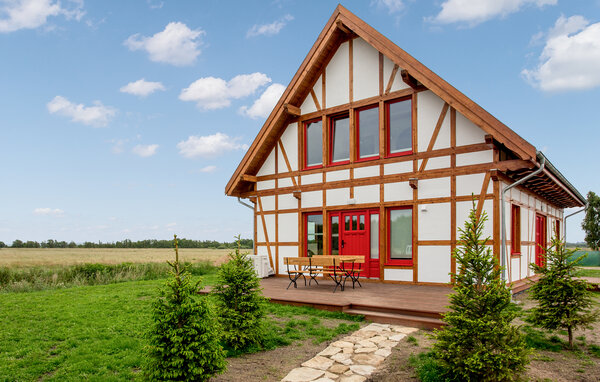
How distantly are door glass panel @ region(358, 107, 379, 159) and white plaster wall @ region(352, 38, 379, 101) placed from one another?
477 mm

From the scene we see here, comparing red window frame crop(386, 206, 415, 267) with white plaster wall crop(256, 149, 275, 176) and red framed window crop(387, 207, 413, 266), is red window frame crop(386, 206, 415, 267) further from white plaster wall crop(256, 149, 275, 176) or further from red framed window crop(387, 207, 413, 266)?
white plaster wall crop(256, 149, 275, 176)

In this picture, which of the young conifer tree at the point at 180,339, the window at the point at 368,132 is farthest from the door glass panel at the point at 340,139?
the young conifer tree at the point at 180,339

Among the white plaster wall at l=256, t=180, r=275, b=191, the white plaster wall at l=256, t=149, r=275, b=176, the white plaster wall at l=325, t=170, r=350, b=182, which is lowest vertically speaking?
the white plaster wall at l=256, t=180, r=275, b=191

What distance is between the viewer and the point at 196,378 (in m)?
3.81

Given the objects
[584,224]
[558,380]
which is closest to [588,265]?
[584,224]

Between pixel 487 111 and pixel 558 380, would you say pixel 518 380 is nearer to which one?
pixel 558 380

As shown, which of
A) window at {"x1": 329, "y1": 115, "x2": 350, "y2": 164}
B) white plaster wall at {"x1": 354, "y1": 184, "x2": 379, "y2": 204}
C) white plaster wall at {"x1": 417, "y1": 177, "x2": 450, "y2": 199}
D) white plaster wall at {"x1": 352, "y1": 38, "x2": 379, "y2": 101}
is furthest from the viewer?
window at {"x1": 329, "y1": 115, "x2": 350, "y2": 164}

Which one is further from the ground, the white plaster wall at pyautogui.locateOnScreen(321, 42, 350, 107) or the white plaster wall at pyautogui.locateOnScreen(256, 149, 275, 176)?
the white plaster wall at pyautogui.locateOnScreen(321, 42, 350, 107)

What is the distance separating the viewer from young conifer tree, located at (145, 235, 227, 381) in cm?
367

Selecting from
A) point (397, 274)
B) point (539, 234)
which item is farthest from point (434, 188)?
point (539, 234)

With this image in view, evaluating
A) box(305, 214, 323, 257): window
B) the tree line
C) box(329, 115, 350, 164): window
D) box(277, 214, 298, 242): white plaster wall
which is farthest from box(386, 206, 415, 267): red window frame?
the tree line

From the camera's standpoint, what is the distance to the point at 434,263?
958cm

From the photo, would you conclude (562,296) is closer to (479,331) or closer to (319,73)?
(479,331)

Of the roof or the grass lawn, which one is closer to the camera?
the grass lawn
